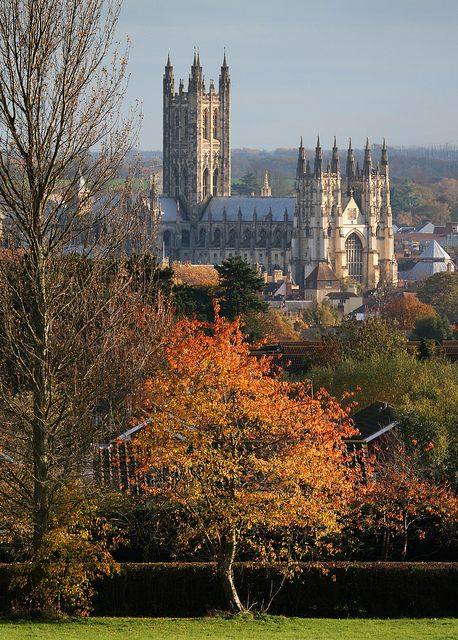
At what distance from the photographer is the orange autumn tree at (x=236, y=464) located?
23656 mm

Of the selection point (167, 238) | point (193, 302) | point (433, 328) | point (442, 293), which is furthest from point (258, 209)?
point (193, 302)

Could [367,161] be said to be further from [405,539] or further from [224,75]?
[405,539]

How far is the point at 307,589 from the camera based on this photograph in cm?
2438

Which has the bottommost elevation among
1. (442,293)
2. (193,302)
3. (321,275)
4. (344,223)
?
(321,275)

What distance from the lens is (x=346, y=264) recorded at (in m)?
138

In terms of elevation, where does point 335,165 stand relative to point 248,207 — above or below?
above

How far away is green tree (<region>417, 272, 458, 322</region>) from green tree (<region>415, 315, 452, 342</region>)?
65.4ft

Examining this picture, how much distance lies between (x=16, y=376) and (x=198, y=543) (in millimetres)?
4652

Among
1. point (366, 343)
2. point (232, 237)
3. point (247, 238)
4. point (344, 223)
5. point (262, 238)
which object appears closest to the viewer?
point (366, 343)

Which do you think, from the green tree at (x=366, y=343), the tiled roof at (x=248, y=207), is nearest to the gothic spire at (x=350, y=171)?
the tiled roof at (x=248, y=207)

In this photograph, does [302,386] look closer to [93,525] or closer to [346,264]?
[93,525]

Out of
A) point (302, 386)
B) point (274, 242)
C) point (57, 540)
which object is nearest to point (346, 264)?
point (274, 242)

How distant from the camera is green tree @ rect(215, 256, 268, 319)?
220ft

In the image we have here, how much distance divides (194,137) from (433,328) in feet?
252
